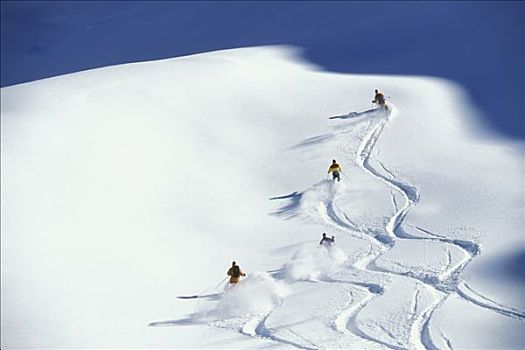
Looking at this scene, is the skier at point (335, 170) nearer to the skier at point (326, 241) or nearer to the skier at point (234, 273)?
the skier at point (326, 241)

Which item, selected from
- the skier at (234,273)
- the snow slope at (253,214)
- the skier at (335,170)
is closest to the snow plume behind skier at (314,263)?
the snow slope at (253,214)

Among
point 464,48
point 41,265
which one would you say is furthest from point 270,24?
point 41,265

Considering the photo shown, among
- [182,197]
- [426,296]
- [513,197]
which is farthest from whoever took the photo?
[182,197]

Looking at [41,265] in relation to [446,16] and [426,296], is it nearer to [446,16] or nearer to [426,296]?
[426,296]

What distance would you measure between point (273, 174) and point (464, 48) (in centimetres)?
1351

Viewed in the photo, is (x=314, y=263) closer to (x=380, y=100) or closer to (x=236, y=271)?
(x=236, y=271)

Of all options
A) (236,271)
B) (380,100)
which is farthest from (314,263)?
(380,100)

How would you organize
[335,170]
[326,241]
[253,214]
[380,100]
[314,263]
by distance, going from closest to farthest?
[314,263], [326,241], [253,214], [335,170], [380,100]

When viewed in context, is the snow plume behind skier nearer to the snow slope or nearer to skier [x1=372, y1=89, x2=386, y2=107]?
the snow slope

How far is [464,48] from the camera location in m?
33.7

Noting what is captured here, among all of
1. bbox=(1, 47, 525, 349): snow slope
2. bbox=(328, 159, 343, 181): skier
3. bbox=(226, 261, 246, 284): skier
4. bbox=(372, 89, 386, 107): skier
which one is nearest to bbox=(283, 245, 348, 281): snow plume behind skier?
bbox=(1, 47, 525, 349): snow slope

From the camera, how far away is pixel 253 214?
72.1 ft

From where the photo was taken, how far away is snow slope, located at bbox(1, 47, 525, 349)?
611 inches

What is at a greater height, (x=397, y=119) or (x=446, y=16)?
(x=446, y=16)
